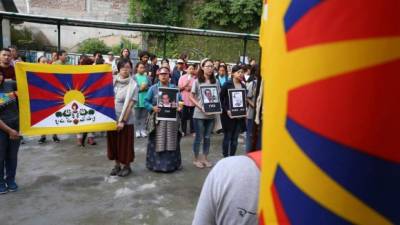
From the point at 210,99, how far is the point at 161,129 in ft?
3.23

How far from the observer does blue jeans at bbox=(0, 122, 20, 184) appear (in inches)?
195

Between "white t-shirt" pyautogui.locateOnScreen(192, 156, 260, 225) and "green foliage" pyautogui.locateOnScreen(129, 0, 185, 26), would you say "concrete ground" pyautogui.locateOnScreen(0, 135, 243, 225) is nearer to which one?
"white t-shirt" pyautogui.locateOnScreen(192, 156, 260, 225)

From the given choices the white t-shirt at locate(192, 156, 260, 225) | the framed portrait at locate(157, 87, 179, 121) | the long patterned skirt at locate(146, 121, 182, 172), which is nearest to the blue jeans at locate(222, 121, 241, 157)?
the long patterned skirt at locate(146, 121, 182, 172)

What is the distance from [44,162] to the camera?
264 inches

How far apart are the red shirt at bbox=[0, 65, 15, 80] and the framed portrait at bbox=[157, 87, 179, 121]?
6.92 feet

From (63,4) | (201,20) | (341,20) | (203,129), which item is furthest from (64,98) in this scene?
(63,4)

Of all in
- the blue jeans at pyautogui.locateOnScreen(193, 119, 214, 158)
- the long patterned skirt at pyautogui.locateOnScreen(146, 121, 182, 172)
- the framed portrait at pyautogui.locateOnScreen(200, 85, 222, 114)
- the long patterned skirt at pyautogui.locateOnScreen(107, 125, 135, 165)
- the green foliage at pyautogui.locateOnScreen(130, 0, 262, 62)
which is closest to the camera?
the long patterned skirt at pyautogui.locateOnScreen(107, 125, 135, 165)

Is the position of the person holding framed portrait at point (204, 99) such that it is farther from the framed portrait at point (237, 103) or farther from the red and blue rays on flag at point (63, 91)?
the red and blue rays on flag at point (63, 91)

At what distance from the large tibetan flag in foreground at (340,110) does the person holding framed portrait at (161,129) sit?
537 centimetres

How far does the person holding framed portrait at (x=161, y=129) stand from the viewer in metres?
6.16

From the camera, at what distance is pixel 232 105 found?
6.62m

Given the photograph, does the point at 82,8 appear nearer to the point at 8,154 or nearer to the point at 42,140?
the point at 42,140

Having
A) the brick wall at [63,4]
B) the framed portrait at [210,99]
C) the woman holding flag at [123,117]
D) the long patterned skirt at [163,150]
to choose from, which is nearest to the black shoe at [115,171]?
the woman holding flag at [123,117]

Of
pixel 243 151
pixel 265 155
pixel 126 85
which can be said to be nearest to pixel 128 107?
pixel 126 85
